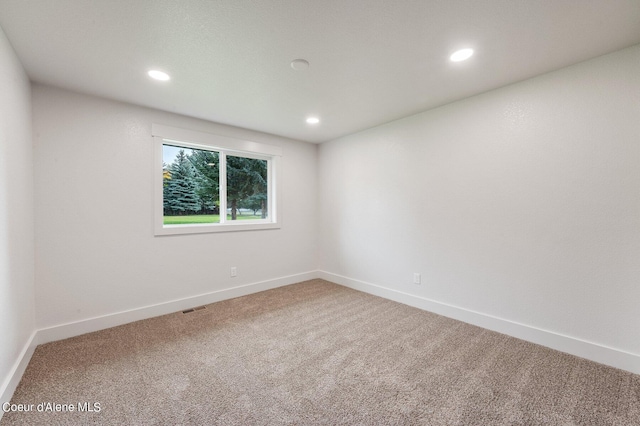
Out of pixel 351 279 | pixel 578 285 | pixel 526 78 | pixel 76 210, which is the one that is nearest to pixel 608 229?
pixel 578 285

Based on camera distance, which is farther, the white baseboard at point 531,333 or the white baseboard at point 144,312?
the white baseboard at point 144,312

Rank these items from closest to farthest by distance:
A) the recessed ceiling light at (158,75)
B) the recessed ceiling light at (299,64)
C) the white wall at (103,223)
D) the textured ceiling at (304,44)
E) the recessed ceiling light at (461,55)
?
the textured ceiling at (304,44) → the recessed ceiling light at (461,55) → the recessed ceiling light at (299,64) → the recessed ceiling light at (158,75) → the white wall at (103,223)

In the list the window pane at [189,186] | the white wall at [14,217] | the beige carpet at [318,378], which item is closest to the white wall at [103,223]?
the white wall at [14,217]

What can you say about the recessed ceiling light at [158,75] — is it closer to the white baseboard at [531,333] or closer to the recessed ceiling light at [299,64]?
the recessed ceiling light at [299,64]

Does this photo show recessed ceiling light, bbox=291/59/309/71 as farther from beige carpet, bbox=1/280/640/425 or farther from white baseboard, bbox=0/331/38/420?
white baseboard, bbox=0/331/38/420

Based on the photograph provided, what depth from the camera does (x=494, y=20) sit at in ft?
5.30

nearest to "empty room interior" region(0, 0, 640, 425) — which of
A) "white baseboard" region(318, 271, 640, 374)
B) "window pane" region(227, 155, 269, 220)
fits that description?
"white baseboard" region(318, 271, 640, 374)

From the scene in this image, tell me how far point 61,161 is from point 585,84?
14.7ft

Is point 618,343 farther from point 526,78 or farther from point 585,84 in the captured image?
point 526,78

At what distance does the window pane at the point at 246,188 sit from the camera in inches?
149

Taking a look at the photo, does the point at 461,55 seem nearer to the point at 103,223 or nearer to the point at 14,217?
the point at 14,217

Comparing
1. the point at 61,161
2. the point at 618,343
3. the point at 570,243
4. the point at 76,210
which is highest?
the point at 61,161

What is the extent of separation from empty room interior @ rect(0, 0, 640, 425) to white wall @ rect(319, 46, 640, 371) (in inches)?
0.6

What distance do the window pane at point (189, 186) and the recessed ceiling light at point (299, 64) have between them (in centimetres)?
196
